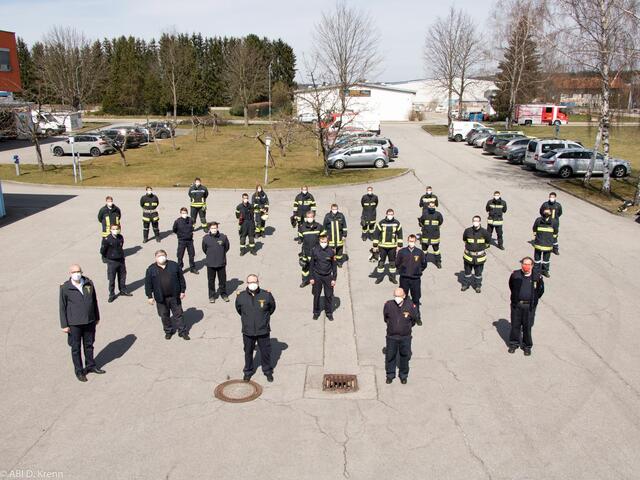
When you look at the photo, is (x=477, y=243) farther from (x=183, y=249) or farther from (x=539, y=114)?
(x=539, y=114)

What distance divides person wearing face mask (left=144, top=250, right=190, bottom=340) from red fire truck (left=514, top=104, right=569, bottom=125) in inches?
2354

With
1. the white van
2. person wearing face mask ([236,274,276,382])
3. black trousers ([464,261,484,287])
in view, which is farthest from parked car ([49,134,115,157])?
person wearing face mask ([236,274,276,382])

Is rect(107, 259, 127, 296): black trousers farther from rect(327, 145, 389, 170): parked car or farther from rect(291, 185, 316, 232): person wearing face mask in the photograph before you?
rect(327, 145, 389, 170): parked car

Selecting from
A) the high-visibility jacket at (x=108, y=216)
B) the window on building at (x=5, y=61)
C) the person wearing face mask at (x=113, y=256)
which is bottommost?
the person wearing face mask at (x=113, y=256)

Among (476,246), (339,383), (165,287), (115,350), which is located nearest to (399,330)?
(339,383)

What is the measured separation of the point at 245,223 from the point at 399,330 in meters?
8.03

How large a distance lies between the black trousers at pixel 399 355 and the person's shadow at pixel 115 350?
185 inches

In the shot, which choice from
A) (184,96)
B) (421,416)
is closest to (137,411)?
(421,416)

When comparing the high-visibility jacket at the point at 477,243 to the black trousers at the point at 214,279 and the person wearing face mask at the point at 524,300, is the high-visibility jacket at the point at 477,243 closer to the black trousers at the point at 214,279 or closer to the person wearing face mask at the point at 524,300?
the person wearing face mask at the point at 524,300

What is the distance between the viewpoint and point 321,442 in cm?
716

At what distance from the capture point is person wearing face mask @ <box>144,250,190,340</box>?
974 cm

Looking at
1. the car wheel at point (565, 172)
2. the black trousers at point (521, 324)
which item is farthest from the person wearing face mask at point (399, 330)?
the car wheel at point (565, 172)

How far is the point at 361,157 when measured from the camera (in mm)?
32750

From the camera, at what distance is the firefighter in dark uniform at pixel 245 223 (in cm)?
1527
